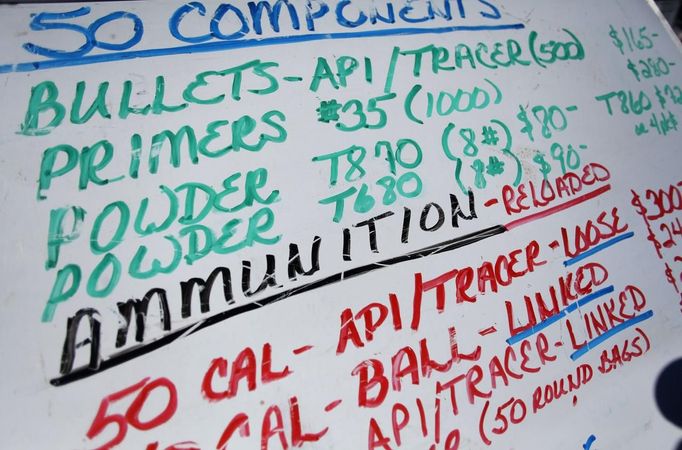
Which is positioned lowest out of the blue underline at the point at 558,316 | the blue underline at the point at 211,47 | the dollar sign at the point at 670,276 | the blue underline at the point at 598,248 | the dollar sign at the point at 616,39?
the blue underline at the point at 558,316

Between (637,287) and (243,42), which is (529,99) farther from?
(243,42)

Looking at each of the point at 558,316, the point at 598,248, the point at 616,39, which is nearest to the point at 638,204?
the point at 598,248

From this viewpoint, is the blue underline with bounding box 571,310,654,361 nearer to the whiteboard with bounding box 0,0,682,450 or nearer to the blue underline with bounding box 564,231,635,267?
the whiteboard with bounding box 0,0,682,450

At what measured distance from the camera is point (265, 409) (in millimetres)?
764

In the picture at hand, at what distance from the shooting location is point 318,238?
0.85 m

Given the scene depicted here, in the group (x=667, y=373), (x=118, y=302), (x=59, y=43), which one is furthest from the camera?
(x=667, y=373)

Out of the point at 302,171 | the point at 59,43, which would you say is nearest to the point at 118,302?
the point at 302,171

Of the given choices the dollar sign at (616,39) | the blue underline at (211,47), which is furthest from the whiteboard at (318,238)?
the dollar sign at (616,39)

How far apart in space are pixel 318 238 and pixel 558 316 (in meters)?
0.58

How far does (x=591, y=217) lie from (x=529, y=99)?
0.33 m

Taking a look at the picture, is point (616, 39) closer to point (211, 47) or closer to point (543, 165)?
point (543, 165)

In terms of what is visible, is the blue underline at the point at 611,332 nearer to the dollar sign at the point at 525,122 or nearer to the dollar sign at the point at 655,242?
the dollar sign at the point at 655,242

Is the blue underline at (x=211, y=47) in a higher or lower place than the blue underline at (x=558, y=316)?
higher

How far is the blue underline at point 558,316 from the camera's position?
0.95 meters
